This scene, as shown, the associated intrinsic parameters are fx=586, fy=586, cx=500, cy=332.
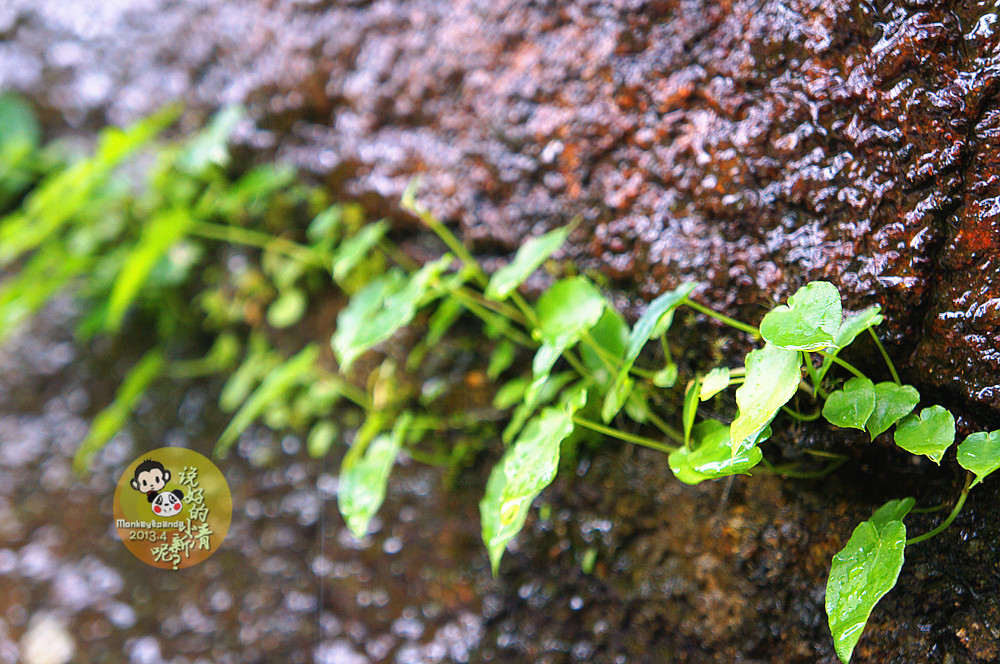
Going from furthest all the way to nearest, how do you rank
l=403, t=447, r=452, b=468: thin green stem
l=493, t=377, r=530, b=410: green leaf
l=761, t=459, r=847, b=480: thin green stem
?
l=403, t=447, r=452, b=468: thin green stem, l=493, t=377, r=530, b=410: green leaf, l=761, t=459, r=847, b=480: thin green stem

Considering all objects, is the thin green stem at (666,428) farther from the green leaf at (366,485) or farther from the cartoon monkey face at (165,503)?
the cartoon monkey face at (165,503)

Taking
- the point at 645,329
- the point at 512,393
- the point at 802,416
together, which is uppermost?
the point at 645,329

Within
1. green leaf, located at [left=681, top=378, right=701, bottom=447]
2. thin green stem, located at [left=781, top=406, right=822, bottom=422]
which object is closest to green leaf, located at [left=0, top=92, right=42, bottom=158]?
green leaf, located at [left=681, top=378, right=701, bottom=447]

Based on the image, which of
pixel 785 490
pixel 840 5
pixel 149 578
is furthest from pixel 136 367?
pixel 840 5

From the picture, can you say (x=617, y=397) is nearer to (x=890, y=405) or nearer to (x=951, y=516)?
(x=890, y=405)

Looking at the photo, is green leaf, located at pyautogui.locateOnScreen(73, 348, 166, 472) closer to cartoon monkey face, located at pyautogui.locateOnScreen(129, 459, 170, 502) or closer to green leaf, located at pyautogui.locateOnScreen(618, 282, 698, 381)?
cartoon monkey face, located at pyautogui.locateOnScreen(129, 459, 170, 502)

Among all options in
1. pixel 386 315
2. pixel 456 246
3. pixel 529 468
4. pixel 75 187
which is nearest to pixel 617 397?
pixel 529 468
